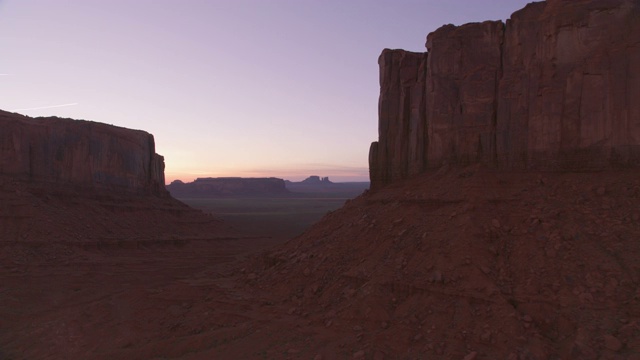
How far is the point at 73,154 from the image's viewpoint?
1270 inches

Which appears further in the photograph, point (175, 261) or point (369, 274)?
point (175, 261)

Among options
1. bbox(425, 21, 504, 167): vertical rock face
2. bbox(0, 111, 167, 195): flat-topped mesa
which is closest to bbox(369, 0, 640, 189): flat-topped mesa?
bbox(425, 21, 504, 167): vertical rock face

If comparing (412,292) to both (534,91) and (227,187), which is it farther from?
(227,187)

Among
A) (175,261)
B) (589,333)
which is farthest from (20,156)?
(589,333)

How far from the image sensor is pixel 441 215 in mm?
13828

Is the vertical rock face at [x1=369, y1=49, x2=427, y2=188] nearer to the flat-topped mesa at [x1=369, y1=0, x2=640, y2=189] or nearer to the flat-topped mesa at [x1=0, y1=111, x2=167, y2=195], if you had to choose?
the flat-topped mesa at [x1=369, y1=0, x2=640, y2=189]

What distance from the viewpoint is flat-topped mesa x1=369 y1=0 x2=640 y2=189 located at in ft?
43.4

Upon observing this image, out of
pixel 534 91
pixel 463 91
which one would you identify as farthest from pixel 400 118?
pixel 534 91

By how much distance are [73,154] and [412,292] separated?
27.8 m

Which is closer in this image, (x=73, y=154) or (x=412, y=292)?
(x=412, y=292)

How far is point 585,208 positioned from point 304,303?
7.51m

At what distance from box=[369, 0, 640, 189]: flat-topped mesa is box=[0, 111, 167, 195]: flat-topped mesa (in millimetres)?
23257

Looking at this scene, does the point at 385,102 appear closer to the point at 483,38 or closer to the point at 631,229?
the point at 483,38

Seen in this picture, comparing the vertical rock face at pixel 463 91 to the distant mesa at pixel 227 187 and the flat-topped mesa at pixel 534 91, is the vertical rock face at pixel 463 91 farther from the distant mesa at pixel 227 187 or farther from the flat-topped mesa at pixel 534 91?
the distant mesa at pixel 227 187
